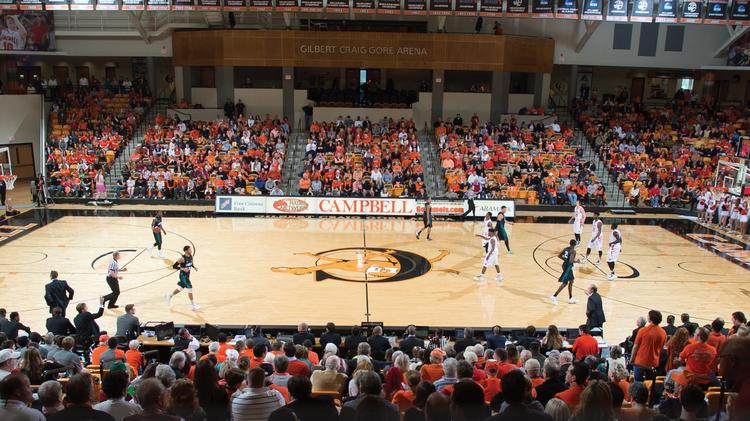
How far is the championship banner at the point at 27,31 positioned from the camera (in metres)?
32.5

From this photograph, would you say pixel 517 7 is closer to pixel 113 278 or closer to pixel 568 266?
pixel 568 266

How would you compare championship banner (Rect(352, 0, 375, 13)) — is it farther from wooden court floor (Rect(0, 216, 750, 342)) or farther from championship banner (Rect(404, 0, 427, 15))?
wooden court floor (Rect(0, 216, 750, 342))

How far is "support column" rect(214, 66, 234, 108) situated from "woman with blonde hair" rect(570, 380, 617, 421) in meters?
34.4

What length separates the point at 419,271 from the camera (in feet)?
61.3

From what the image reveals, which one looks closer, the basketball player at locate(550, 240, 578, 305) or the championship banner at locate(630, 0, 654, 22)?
the basketball player at locate(550, 240, 578, 305)

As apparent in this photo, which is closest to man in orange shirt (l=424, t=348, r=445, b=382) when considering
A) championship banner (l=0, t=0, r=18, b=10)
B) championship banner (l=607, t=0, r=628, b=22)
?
championship banner (l=607, t=0, r=628, b=22)

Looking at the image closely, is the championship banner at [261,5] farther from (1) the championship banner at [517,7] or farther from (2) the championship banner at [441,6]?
(1) the championship banner at [517,7]

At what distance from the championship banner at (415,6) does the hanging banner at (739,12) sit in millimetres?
12540

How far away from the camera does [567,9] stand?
2700 cm

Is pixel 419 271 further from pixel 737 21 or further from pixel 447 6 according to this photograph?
pixel 737 21

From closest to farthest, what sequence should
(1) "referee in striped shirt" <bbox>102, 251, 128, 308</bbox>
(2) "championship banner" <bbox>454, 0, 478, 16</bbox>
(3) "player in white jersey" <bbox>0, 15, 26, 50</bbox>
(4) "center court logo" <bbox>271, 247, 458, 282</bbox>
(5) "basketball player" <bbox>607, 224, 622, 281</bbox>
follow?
(1) "referee in striped shirt" <bbox>102, 251, 128, 308</bbox>
(4) "center court logo" <bbox>271, 247, 458, 282</bbox>
(5) "basketball player" <bbox>607, 224, 622, 281</bbox>
(2) "championship banner" <bbox>454, 0, 478, 16</bbox>
(3) "player in white jersey" <bbox>0, 15, 26, 50</bbox>

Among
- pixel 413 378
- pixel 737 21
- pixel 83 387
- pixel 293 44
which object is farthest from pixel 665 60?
pixel 83 387

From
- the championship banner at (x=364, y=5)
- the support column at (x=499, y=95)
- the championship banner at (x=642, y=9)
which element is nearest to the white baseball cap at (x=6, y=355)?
the championship banner at (x=364, y=5)

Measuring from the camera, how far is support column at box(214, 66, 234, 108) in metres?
36.2
